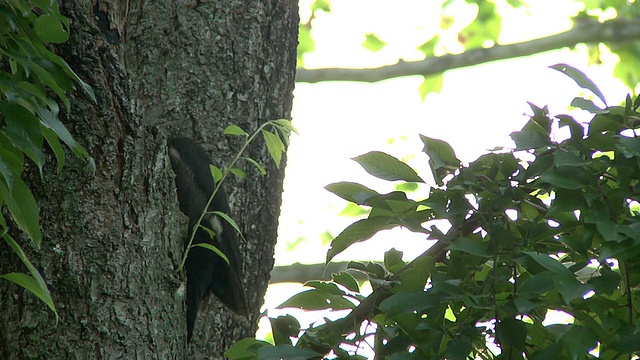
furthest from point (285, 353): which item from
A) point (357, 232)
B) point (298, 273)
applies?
point (298, 273)

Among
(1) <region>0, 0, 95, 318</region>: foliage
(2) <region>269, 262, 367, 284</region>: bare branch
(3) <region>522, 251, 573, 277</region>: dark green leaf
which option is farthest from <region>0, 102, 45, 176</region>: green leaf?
(2) <region>269, 262, 367, 284</region>: bare branch

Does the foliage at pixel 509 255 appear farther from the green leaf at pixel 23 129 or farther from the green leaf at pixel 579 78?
the green leaf at pixel 23 129

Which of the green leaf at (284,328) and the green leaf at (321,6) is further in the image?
the green leaf at (321,6)

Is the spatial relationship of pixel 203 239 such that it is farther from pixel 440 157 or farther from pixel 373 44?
pixel 373 44

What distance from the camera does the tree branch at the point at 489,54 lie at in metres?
4.23

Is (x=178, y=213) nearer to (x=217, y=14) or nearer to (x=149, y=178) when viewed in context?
(x=149, y=178)

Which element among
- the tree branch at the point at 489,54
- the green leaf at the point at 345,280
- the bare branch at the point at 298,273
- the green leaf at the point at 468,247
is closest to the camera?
the green leaf at the point at 468,247

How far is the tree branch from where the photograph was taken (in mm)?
4234

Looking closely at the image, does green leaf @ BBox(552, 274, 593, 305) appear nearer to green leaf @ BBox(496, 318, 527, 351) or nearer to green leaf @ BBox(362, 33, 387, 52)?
green leaf @ BBox(496, 318, 527, 351)

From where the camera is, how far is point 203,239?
1.60 metres

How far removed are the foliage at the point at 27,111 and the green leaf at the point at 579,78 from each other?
0.74m

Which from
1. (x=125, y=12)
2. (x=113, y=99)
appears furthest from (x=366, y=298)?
(x=125, y=12)

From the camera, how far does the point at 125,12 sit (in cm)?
171

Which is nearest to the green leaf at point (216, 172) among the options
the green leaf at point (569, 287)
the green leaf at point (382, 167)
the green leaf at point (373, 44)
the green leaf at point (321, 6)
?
the green leaf at point (382, 167)
